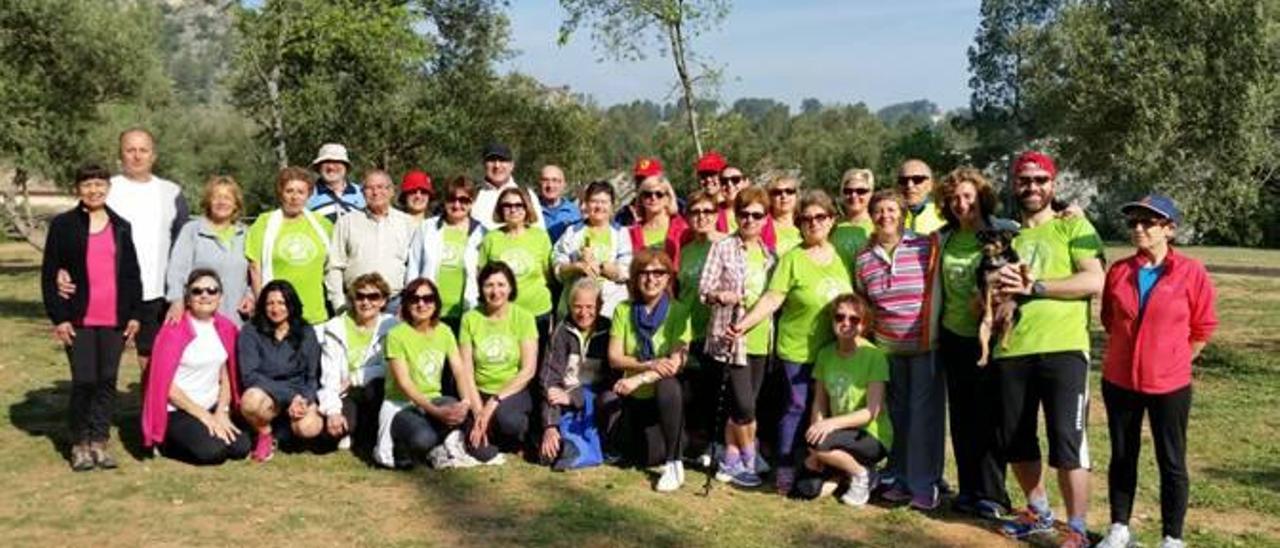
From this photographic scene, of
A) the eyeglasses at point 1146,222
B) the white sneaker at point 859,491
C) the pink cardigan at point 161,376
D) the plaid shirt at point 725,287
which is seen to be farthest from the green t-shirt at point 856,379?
the pink cardigan at point 161,376

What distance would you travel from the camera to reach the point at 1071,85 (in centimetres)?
1437

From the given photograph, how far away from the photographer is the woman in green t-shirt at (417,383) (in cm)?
727

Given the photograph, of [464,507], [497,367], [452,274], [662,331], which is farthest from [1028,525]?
[452,274]

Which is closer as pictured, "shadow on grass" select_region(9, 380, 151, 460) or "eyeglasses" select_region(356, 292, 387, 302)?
"eyeglasses" select_region(356, 292, 387, 302)

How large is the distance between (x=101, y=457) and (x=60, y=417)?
6.55 ft

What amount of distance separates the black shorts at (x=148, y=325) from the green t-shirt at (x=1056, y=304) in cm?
565

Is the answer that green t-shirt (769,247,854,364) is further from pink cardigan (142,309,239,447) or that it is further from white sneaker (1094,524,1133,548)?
pink cardigan (142,309,239,447)

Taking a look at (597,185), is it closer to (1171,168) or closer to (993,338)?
(993,338)

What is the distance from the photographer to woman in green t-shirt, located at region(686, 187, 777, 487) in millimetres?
6750

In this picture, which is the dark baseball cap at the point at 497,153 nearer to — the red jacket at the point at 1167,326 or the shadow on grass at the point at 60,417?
the shadow on grass at the point at 60,417

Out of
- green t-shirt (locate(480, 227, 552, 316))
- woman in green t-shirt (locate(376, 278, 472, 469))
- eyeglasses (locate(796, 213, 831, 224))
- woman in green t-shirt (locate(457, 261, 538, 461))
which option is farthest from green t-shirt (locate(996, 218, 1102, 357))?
woman in green t-shirt (locate(376, 278, 472, 469))

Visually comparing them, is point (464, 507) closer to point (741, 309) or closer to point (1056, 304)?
point (741, 309)

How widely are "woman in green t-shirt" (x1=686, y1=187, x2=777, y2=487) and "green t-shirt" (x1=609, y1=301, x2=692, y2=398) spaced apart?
197 mm

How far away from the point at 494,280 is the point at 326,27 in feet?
33.7
